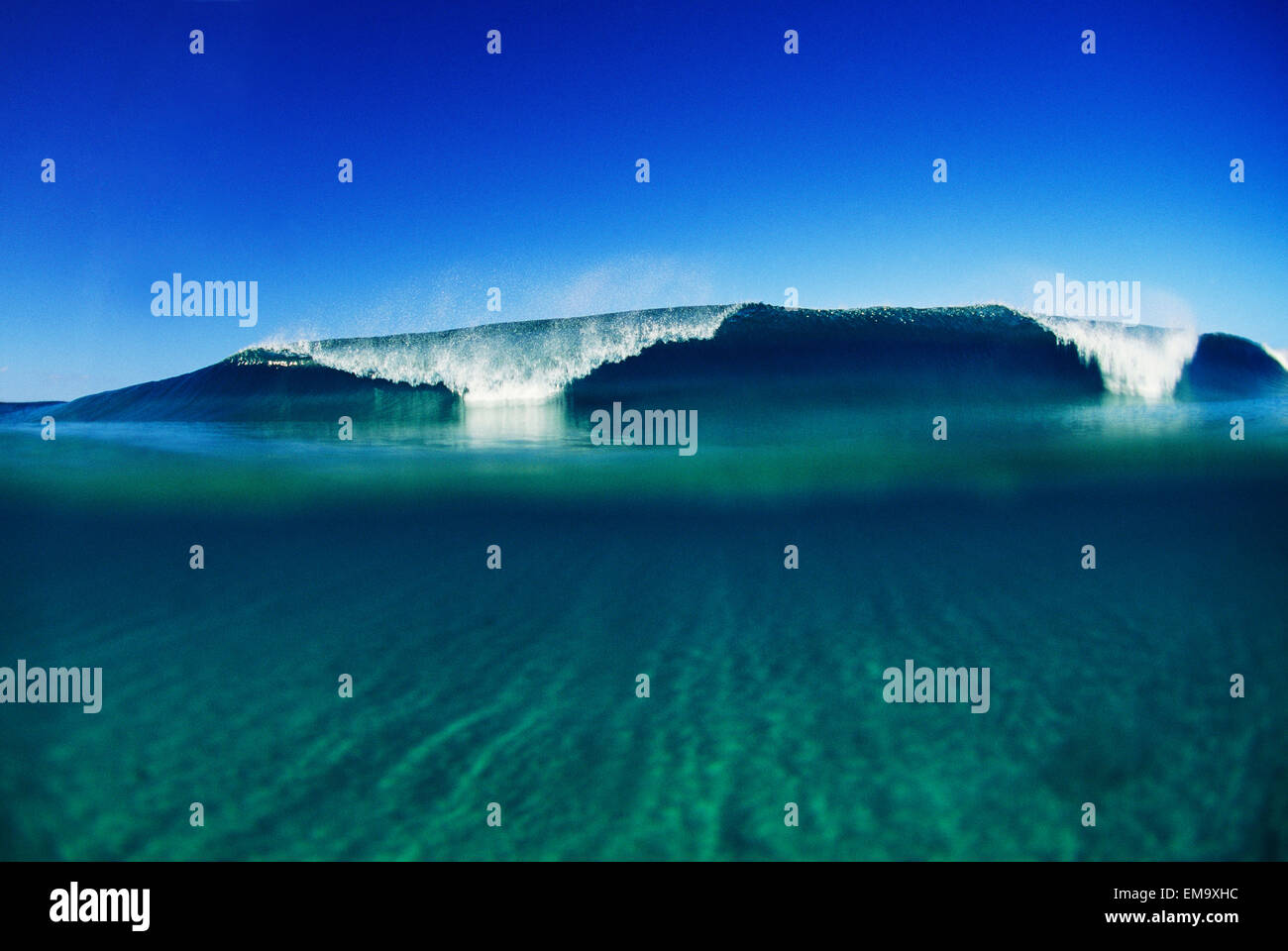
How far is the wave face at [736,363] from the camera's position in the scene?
1869 cm

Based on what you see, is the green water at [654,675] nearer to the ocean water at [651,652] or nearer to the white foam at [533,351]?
the ocean water at [651,652]

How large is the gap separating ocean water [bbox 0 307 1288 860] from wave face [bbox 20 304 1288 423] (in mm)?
6058

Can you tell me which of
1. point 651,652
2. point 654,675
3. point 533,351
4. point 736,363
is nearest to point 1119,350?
point 736,363

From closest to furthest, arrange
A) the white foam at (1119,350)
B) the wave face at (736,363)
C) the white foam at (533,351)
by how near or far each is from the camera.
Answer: the wave face at (736,363)
the white foam at (533,351)
the white foam at (1119,350)

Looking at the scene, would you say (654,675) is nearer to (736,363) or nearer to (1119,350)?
(736,363)

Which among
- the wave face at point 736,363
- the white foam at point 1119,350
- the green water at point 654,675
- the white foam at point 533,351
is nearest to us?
the green water at point 654,675

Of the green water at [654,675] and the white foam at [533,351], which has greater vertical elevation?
the white foam at [533,351]

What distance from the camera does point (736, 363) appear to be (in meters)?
19.0

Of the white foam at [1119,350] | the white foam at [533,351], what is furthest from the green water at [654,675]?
the white foam at [1119,350]

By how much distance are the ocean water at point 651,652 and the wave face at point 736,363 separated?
Result: 6058 millimetres

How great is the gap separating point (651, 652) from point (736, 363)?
15165mm

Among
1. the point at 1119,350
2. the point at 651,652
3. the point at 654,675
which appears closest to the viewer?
the point at 654,675
